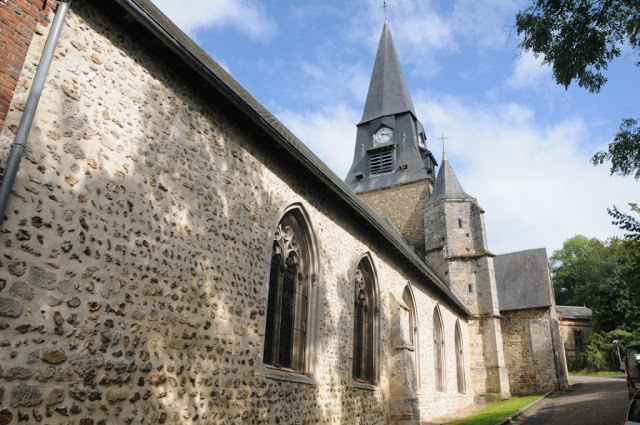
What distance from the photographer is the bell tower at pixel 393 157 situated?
1069 inches

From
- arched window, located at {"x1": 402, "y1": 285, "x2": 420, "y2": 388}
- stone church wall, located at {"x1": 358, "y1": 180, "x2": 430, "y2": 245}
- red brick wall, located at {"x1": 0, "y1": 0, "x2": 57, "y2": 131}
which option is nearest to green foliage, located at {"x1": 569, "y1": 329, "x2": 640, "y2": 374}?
stone church wall, located at {"x1": 358, "y1": 180, "x2": 430, "y2": 245}

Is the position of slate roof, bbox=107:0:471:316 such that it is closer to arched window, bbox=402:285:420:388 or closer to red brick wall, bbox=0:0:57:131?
red brick wall, bbox=0:0:57:131

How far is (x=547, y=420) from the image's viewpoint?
12195 mm

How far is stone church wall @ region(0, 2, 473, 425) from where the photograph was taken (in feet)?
13.1

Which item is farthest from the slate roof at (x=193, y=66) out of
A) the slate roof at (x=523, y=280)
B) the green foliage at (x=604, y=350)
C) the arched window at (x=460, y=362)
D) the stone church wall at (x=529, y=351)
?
the green foliage at (x=604, y=350)

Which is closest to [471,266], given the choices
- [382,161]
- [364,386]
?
[382,161]

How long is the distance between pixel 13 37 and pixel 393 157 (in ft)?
86.9

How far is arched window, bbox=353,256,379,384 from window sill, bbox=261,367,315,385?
8.76 feet

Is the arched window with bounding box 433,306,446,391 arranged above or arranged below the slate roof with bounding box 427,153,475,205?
below

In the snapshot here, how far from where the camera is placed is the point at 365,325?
11.4 metres

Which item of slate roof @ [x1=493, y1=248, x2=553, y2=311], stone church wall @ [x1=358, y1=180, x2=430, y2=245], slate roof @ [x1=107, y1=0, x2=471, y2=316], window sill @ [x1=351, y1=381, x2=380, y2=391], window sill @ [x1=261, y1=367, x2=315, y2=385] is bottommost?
window sill @ [x1=351, y1=381, x2=380, y2=391]

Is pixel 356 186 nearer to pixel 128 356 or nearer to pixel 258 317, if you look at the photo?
pixel 258 317

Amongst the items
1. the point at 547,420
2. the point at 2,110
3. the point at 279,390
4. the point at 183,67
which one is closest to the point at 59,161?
the point at 2,110

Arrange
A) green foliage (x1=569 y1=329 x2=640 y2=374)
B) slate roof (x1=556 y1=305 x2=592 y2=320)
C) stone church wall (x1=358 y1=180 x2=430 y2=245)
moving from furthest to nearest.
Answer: slate roof (x1=556 y1=305 x2=592 y2=320), green foliage (x1=569 y1=329 x2=640 y2=374), stone church wall (x1=358 y1=180 x2=430 y2=245)
